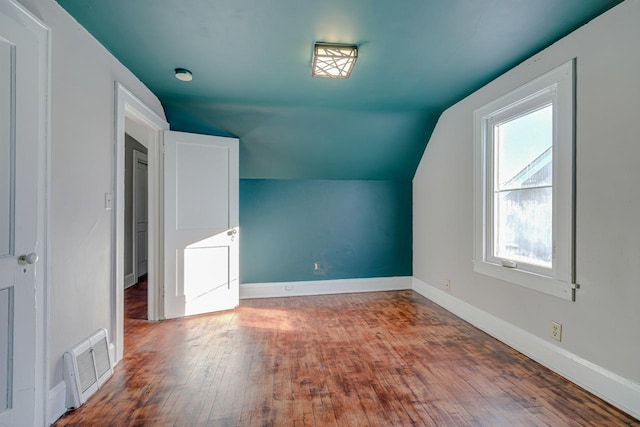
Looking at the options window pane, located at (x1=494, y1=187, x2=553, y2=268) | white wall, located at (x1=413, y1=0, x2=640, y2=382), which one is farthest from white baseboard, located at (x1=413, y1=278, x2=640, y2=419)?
window pane, located at (x1=494, y1=187, x2=553, y2=268)

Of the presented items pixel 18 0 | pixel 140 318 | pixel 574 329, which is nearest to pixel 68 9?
pixel 18 0

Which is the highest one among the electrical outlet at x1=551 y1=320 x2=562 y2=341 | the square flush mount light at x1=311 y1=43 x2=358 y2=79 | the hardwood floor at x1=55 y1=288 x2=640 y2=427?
the square flush mount light at x1=311 y1=43 x2=358 y2=79

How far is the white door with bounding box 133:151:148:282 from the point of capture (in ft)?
15.3

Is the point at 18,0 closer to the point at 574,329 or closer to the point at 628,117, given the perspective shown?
the point at 628,117

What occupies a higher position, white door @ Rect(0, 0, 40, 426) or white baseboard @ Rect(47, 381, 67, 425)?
white door @ Rect(0, 0, 40, 426)

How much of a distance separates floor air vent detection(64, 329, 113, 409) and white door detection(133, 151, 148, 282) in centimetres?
299

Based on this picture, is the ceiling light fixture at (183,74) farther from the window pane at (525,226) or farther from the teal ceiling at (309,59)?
the window pane at (525,226)

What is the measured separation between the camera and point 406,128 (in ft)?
11.7

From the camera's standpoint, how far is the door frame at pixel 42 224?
4.80 ft

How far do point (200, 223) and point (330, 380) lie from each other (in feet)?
6.84

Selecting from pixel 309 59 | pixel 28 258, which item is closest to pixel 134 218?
pixel 28 258

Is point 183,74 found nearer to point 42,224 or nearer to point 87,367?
point 42,224

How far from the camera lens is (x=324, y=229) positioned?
4082mm

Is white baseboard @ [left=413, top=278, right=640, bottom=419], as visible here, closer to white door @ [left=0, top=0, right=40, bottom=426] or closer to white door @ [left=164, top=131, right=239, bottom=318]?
white door @ [left=164, top=131, right=239, bottom=318]
